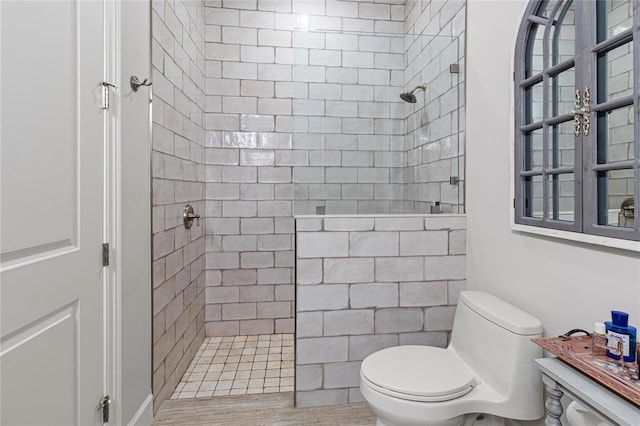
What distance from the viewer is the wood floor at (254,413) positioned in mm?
1850

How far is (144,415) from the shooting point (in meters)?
→ 1.76

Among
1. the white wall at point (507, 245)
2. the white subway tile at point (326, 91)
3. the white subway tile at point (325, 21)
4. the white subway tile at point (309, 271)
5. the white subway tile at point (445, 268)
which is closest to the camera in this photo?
the white wall at point (507, 245)

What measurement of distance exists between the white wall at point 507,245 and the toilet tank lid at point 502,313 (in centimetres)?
8

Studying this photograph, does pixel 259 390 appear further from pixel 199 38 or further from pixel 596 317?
pixel 199 38

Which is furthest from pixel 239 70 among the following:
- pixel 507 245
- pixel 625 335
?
pixel 625 335

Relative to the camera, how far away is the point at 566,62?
1.36 metres

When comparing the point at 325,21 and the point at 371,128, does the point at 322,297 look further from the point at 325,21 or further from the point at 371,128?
the point at 325,21

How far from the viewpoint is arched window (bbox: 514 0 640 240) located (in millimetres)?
1127

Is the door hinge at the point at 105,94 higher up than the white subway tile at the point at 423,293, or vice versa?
the door hinge at the point at 105,94

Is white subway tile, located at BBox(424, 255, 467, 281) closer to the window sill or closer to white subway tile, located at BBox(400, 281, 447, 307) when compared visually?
white subway tile, located at BBox(400, 281, 447, 307)

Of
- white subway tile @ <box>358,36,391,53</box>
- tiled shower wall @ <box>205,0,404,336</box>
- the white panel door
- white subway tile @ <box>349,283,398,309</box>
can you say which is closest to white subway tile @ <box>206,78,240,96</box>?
tiled shower wall @ <box>205,0,404,336</box>

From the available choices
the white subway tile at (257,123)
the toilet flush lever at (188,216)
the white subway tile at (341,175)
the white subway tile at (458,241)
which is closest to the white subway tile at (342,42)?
the white subway tile at (341,175)

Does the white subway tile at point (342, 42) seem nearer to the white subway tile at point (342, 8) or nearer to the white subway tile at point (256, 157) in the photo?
the white subway tile at point (342, 8)

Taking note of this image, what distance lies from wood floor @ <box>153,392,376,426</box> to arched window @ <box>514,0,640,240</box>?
136 cm
